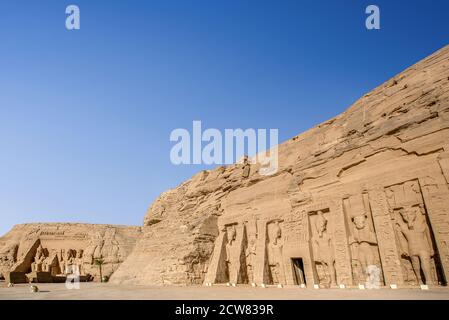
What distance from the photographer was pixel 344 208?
15969mm

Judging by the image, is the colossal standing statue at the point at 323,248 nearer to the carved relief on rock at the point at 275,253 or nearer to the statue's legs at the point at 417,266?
the carved relief on rock at the point at 275,253

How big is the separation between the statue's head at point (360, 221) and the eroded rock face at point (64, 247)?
3437cm

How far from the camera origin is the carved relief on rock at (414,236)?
12523mm

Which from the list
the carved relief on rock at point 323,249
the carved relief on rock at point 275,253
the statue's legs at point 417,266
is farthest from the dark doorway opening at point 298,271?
the statue's legs at point 417,266

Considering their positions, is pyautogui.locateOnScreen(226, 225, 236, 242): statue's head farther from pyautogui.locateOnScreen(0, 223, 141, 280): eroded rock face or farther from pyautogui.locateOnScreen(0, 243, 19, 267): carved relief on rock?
pyautogui.locateOnScreen(0, 243, 19, 267): carved relief on rock

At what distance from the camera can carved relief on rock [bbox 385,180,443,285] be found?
12.5 m

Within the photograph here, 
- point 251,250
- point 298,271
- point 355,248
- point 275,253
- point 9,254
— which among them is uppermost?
point 9,254

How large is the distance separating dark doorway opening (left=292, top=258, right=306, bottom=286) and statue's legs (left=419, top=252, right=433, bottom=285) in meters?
6.14

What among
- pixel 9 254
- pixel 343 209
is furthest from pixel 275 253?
pixel 9 254

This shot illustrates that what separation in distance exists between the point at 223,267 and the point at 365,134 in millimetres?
11122

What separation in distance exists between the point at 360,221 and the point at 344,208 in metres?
1.09

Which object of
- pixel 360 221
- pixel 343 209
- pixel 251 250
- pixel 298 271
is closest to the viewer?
pixel 360 221

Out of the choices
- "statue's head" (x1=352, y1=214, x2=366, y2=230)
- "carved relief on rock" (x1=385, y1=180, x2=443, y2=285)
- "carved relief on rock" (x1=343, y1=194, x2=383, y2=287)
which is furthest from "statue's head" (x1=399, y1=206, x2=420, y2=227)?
"statue's head" (x1=352, y1=214, x2=366, y2=230)

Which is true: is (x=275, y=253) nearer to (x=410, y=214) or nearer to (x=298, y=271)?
(x=298, y=271)
